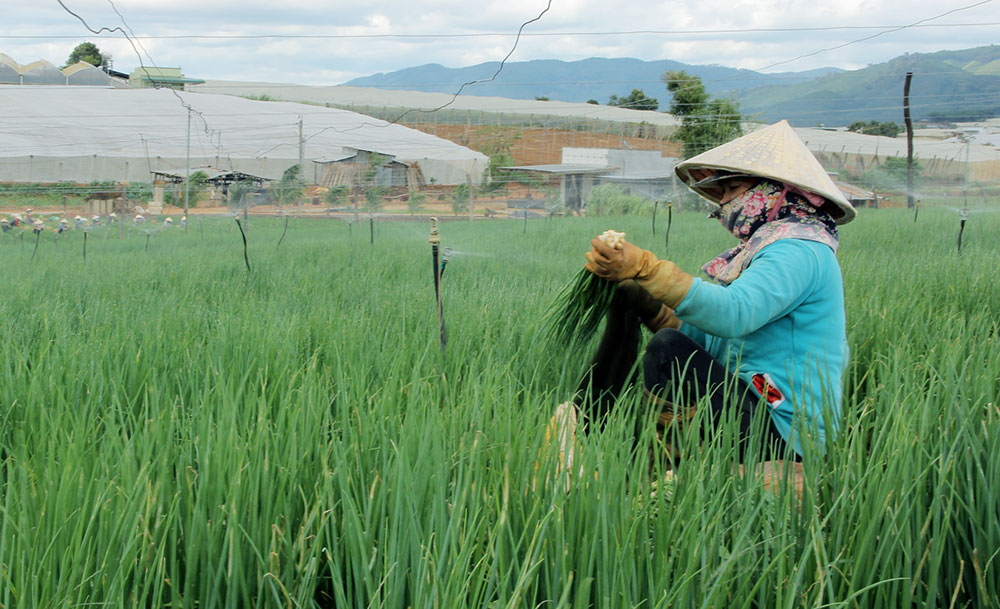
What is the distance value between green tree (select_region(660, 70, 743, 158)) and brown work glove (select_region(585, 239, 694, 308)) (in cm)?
2312

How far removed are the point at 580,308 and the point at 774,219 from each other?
2.03 feet

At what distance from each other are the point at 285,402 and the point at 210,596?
2.02 feet

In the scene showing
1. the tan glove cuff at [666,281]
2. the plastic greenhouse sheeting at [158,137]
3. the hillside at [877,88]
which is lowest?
the tan glove cuff at [666,281]

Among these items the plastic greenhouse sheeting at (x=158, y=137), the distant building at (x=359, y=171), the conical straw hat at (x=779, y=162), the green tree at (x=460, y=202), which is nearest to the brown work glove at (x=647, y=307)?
the conical straw hat at (x=779, y=162)

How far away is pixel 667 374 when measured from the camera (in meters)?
2.02

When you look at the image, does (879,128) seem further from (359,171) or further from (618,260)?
(618,260)

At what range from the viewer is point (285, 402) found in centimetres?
164

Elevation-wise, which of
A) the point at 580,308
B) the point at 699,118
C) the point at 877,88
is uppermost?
the point at 877,88

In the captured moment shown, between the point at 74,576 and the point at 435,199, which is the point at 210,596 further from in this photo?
the point at 435,199

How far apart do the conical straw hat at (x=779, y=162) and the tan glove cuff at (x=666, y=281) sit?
0.34m

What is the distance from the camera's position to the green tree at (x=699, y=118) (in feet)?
82.2

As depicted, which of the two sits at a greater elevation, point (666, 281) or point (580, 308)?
point (666, 281)

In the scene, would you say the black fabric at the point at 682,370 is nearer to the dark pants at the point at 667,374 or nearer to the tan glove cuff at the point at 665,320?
the dark pants at the point at 667,374

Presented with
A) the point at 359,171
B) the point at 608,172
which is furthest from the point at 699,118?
the point at 359,171
